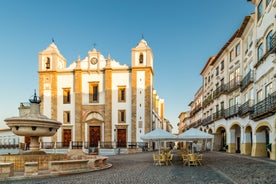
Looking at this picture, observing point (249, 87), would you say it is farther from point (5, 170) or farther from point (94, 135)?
point (94, 135)

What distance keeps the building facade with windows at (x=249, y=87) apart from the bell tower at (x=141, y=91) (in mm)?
8639

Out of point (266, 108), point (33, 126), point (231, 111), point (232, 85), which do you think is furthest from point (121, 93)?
point (33, 126)

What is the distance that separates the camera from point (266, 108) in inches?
693

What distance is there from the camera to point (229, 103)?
29.5 meters

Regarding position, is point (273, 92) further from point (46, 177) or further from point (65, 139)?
point (65, 139)

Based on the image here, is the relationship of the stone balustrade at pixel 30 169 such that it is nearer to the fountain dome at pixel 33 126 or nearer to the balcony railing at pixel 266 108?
the fountain dome at pixel 33 126

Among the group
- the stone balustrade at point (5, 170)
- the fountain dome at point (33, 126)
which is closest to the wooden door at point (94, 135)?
the fountain dome at point (33, 126)

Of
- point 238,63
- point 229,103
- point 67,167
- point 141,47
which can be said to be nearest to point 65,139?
point 141,47

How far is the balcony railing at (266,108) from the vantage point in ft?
53.2

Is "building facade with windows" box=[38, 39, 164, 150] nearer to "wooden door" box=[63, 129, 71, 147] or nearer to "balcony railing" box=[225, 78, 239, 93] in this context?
"wooden door" box=[63, 129, 71, 147]

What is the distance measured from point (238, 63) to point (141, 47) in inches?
559

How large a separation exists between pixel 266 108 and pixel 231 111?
33.7ft

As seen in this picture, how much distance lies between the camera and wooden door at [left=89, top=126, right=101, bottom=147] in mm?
36719

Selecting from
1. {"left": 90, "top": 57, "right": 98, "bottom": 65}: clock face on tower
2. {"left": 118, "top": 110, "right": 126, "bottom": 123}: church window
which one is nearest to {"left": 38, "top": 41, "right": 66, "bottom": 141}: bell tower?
{"left": 90, "top": 57, "right": 98, "bottom": 65}: clock face on tower
